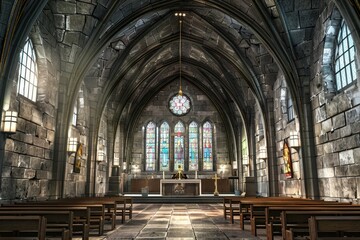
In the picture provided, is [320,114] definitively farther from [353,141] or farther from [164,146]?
[164,146]

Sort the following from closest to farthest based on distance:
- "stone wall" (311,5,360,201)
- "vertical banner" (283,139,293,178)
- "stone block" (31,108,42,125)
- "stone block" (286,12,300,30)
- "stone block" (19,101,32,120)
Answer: "stone wall" (311,5,360,201)
"stone block" (19,101,32,120)
"stone block" (31,108,42,125)
"stone block" (286,12,300,30)
"vertical banner" (283,139,293,178)

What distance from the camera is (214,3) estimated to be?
13469 millimetres

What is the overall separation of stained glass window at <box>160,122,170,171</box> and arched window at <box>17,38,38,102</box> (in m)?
14.2

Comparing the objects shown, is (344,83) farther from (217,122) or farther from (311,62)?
(217,122)

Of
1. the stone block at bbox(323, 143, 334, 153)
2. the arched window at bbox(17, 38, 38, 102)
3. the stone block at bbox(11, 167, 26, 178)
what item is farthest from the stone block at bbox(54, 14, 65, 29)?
the stone block at bbox(323, 143, 334, 153)

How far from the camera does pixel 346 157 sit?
29.8 feet

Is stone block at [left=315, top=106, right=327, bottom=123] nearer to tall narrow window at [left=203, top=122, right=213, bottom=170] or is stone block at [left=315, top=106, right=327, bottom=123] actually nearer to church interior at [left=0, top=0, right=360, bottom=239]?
church interior at [left=0, top=0, right=360, bottom=239]

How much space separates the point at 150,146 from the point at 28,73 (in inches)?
583

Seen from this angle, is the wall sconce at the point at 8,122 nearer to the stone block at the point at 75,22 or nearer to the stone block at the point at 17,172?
the stone block at the point at 17,172

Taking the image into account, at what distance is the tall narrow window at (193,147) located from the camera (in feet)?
79.4

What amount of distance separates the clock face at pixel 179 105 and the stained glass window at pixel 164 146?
4.19ft

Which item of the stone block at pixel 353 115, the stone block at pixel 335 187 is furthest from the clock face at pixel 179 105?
the stone block at pixel 353 115

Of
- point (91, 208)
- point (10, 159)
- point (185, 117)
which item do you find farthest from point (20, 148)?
point (185, 117)

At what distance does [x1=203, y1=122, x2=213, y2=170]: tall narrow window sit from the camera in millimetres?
24312
